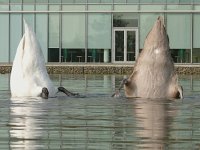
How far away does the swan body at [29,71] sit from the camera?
1775 cm

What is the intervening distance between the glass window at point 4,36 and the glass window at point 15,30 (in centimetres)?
29

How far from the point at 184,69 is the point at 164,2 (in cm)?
984

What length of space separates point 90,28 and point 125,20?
8.31ft

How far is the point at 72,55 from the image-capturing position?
5478 cm

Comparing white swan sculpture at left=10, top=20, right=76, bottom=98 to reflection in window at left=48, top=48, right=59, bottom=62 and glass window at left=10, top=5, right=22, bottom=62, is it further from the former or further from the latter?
glass window at left=10, top=5, right=22, bottom=62

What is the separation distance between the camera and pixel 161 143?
9.32m

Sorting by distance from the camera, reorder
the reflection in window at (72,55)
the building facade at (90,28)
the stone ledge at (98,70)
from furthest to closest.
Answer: the reflection in window at (72,55), the building facade at (90,28), the stone ledge at (98,70)

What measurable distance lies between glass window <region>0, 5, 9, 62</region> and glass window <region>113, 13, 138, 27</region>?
7.58m

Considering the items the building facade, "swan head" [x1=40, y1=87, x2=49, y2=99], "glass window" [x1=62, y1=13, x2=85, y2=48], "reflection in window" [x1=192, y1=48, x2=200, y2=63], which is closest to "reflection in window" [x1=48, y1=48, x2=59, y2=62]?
the building facade

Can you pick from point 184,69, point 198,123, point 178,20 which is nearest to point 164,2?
point 178,20

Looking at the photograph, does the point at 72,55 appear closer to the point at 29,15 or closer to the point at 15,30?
the point at 29,15

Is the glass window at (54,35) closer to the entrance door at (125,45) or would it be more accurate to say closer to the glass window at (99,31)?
the glass window at (99,31)

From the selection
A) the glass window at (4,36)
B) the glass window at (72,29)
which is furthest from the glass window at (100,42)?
the glass window at (4,36)

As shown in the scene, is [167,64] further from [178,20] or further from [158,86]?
[178,20]
